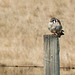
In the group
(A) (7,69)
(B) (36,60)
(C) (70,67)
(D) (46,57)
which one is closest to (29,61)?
(B) (36,60)

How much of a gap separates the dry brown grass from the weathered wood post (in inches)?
112

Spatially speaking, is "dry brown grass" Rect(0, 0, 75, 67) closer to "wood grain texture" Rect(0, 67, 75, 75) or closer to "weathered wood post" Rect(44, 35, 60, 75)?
"wood grain texture" Rect(0, 67, 75, 75)

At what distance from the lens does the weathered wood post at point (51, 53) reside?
2.91 metres

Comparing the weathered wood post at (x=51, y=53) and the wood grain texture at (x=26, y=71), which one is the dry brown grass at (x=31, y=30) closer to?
the wood grain texture at (x=26, y=71)

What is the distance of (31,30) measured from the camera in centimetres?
585

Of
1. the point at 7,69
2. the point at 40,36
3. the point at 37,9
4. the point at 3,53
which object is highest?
the point at 37,9

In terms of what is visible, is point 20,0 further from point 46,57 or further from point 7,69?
point 46,57

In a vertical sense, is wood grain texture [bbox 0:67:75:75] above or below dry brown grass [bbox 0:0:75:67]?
below

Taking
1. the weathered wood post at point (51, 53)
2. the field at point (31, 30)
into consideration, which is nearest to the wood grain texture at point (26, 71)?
the field at point (31, 30)

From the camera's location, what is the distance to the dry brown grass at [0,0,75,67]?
5.80m

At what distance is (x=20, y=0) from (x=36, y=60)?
143 cm

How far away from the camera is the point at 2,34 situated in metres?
5.93

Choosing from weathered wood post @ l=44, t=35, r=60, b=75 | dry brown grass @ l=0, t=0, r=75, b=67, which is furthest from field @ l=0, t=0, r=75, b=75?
weathered wood post @ l=44, t=35, r=60, b=75

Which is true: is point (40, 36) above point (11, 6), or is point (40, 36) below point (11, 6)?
below
